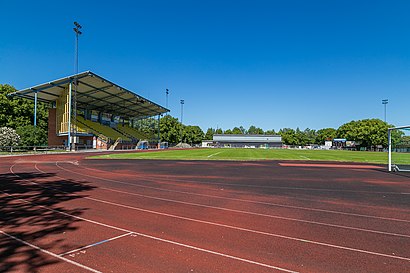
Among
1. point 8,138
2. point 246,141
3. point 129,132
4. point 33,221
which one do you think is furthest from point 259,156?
point 246,141

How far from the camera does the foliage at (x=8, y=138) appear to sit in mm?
36966

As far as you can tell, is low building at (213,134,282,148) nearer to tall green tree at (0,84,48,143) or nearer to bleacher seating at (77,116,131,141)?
bleacher seating at (77,116,131,141)

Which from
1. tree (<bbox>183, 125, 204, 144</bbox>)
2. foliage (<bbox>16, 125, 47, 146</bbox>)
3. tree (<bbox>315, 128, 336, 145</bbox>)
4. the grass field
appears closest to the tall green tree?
foliage (<bbox>16, 125, 47, 146</bbox>)

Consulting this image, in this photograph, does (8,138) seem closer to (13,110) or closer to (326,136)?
(13,110)

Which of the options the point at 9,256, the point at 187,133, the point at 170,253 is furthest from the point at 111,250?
the point at 187,133

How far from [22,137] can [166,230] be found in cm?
4413

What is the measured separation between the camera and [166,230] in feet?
18.7

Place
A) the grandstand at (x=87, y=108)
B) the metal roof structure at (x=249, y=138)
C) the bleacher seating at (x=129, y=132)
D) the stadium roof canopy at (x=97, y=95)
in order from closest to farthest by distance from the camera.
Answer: the stadium roof canopy at (x=97, y=95) < the grandstand at (x=87, y=108) < the bleacher seating at (x=129, y=132) < the metal roof structure at (x=249, y=138)

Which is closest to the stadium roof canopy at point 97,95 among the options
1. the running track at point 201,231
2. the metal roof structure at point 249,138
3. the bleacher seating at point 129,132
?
the bleacher seating at point 129,132

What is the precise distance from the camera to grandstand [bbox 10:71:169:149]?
4775 centimetres

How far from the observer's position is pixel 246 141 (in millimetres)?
114000

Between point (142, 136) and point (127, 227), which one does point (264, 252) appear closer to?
point (127, 227)

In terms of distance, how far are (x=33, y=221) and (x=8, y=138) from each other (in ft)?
130

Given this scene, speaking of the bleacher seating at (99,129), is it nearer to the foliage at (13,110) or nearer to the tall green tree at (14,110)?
the tall green tree at (14,110)
